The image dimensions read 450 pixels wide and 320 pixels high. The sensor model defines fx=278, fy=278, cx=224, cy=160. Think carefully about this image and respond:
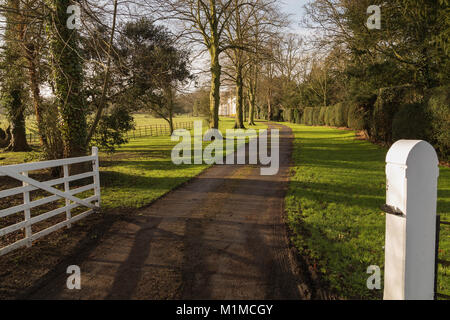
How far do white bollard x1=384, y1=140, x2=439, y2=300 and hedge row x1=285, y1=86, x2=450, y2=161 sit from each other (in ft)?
36.1

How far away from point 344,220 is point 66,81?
862 centimetres

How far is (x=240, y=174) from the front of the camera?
34.3ft

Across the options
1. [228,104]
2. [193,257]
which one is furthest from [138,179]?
[228,104]

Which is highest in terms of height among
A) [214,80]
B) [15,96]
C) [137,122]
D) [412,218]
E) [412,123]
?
[214,80]

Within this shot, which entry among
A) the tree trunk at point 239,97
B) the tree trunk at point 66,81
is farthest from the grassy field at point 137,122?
the tree trunk at point 239,97

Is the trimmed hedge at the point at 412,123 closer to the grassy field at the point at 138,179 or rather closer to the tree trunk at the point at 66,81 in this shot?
the grassy field at the point at 138,179

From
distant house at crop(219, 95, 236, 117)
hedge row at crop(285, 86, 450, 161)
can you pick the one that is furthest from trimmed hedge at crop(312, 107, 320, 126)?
hedge row at crop(285, 86, 450, 161)

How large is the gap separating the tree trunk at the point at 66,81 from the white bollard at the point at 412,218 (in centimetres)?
836

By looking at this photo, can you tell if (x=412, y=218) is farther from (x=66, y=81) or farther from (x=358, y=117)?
(x=358, y=117)

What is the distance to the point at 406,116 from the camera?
1344 centimetres

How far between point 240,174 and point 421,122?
8707 mm
